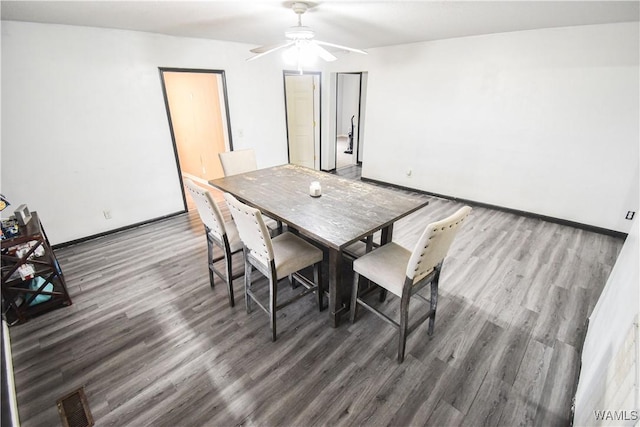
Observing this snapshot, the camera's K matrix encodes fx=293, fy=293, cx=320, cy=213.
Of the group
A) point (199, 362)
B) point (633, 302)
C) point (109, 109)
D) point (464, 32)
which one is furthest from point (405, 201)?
point (109, 109)

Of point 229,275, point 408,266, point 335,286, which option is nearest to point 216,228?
point 229,275

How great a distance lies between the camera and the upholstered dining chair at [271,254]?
6.06 ft

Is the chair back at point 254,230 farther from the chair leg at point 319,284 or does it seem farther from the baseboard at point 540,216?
the baseboard at point 540,216

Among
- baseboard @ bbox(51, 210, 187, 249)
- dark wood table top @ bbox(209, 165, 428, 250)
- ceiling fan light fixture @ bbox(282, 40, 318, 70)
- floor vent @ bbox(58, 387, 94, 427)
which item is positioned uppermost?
ceiling fan light fixture @ bbox(282, 40, 318, 70)

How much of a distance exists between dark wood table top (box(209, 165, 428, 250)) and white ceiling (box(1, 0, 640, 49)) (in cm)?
A: 150

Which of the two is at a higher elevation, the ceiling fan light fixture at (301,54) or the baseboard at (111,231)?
the ceiling fan light fixture at (301,54)

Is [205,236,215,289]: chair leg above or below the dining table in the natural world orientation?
below

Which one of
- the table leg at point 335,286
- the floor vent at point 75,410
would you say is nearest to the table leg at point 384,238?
the table leg at point 335,286

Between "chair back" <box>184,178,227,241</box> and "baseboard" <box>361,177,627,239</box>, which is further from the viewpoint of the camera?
"baseboard" <box>361,177,627,239</box>

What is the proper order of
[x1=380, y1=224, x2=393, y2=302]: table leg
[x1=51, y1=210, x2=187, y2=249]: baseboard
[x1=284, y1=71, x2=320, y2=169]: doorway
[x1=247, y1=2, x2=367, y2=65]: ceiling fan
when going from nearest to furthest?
[x1=247, y1=2, x2=367, y2=65]: ceiling fan, [x1=380, y1=224, x2=393, y2=302]: table leg, [x1=51, y1=210, x2=187, y2=249]: baseboard, [x1=284, y1=71, x2=320, y2=169]: doorway

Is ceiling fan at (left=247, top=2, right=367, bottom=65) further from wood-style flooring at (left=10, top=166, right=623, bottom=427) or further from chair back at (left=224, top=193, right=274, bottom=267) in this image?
wood-style flooring at (left=10, top=166, right=623, bottom=427)

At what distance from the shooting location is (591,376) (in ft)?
4.82
